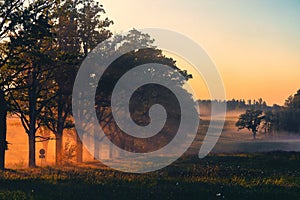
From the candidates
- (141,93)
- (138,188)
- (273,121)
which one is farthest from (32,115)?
(273,121)

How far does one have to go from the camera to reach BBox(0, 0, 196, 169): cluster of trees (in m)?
25.8

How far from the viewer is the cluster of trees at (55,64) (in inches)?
1016

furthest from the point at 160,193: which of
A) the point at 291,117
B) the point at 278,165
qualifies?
the point at 291,117

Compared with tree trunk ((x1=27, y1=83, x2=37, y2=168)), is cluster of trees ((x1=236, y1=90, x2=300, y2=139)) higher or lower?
higher

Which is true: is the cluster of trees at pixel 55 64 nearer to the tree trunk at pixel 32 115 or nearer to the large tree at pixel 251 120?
the tree trunk at pixel 32 115

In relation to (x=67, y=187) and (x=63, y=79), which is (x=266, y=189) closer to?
(x=67, y=187)

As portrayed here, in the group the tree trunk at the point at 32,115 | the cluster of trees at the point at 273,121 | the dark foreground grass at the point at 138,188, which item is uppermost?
the cluster of trees at the point at 273,121

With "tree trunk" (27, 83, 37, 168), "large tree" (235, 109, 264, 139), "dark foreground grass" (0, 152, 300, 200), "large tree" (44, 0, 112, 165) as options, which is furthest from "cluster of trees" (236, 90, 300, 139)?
"dark foreground grass" (0, 152, 300, 200)

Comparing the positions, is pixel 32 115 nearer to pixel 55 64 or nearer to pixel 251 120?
pixel 55 64

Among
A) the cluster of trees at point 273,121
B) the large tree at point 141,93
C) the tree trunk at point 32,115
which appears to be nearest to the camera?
the tree trunk at point 32,115

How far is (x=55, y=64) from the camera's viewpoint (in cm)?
3042

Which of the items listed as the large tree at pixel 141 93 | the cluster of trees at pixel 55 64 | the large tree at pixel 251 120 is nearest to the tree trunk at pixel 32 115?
the cluster of trees at pixel 55 64

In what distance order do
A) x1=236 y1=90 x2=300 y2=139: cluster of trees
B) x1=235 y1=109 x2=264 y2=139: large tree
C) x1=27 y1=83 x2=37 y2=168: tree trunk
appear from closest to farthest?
x1=27 y1=83 x2=37 y2=168: tree trunk, x1=235 y1=109 x2=264 y2=139: large tree, x1=236 y1=90 x2=300 y2=139: cluster of trees

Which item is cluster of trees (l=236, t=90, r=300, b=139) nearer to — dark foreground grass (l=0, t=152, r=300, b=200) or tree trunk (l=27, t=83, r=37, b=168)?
tree trunk (l=27, t=83, r=37, b=168)
